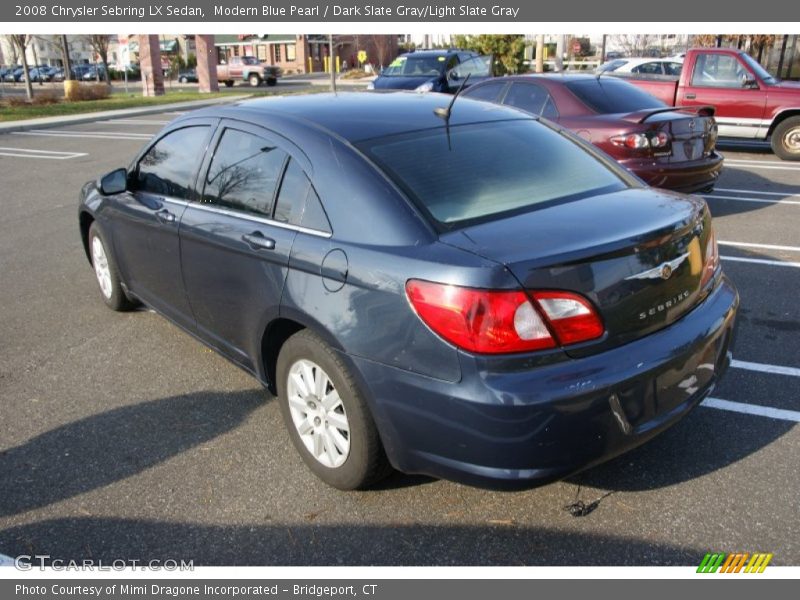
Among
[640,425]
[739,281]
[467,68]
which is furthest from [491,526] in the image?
[467,68]

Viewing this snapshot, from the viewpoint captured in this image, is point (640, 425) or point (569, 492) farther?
point (569, 492)

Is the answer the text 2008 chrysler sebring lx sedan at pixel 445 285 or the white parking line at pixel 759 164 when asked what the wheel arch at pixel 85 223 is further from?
the white parking line at pixel 759 164

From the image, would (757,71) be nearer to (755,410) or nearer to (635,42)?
(755,410)

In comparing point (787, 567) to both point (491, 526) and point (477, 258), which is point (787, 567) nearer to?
point (491, 526)

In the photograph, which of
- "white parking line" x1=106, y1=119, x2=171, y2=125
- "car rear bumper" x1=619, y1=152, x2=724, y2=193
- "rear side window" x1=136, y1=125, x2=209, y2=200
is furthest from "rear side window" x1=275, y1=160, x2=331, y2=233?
"white parking line" x1=106, y1=119, x2=171, y2=125

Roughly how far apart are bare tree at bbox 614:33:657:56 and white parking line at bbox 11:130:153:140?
3345 cm

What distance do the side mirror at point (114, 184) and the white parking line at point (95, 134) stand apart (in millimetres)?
13292

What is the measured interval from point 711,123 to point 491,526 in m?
6.34

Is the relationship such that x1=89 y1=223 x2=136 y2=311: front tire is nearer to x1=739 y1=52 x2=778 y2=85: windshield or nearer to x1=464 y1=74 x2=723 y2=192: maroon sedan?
x1=464 y1=74 x2=723 y2=192: maroon sedan

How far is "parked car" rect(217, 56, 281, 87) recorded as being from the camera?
45781mm

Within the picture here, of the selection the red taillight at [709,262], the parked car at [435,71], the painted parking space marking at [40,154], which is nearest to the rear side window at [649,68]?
the parked car at [435,71]

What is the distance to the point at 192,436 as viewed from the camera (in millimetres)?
3623

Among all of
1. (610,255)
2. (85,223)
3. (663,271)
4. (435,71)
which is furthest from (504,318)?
(435,71)

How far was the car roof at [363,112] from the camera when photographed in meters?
3.35
